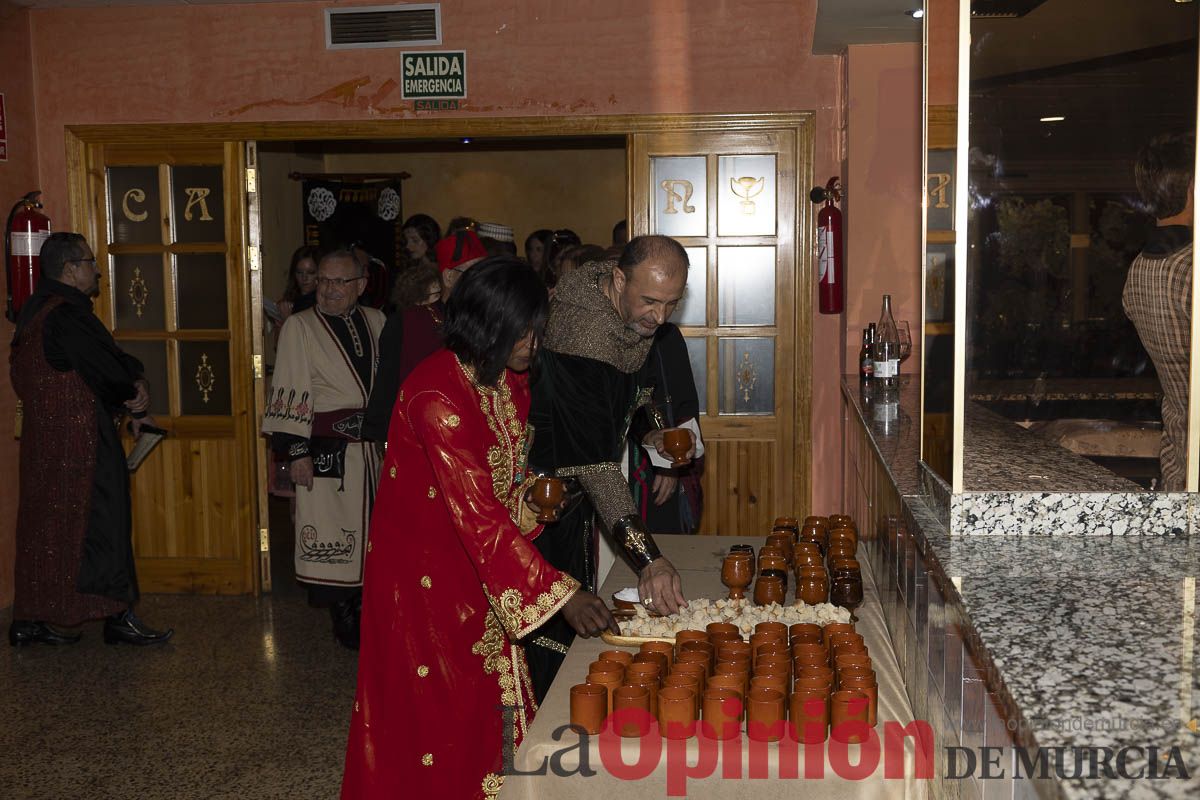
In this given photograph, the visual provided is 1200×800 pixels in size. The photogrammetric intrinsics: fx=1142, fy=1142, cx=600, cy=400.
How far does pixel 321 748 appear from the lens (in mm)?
3740

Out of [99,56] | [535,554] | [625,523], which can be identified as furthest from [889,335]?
[99,56]

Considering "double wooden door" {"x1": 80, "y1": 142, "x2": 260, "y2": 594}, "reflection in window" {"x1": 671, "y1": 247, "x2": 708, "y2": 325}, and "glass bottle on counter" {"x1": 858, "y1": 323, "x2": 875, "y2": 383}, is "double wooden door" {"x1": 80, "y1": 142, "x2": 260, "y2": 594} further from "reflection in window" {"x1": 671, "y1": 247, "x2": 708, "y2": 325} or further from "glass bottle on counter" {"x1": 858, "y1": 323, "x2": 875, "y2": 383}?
"glass bottle on counter" {"x1": 858, "y1": 323, "x2": 875, "y2": 383}

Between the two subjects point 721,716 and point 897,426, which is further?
point 897,426

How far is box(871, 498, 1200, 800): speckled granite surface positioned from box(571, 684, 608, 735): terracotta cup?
527 mm

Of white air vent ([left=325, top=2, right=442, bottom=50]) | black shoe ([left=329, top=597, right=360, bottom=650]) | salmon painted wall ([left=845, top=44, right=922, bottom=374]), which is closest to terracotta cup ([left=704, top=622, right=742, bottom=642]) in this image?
black shoe ([left=329, top=597, right=360, bottom=650])

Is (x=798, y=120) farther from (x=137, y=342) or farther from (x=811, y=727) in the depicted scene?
(x=811, y=727)

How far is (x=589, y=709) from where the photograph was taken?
5.86 feet

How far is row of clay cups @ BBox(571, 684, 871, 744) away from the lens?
5.67 ft

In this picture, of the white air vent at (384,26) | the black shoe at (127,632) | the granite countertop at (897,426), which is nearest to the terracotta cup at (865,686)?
the granite countertop at (897,426)

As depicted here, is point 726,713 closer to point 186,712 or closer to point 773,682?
point 773,682

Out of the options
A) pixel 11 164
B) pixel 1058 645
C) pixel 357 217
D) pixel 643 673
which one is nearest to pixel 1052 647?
pixel 1058 645

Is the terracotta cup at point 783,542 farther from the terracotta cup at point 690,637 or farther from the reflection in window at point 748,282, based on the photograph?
the reflection in window at point 748,282

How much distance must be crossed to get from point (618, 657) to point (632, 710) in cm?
23

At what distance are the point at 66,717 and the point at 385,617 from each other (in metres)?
2.19
